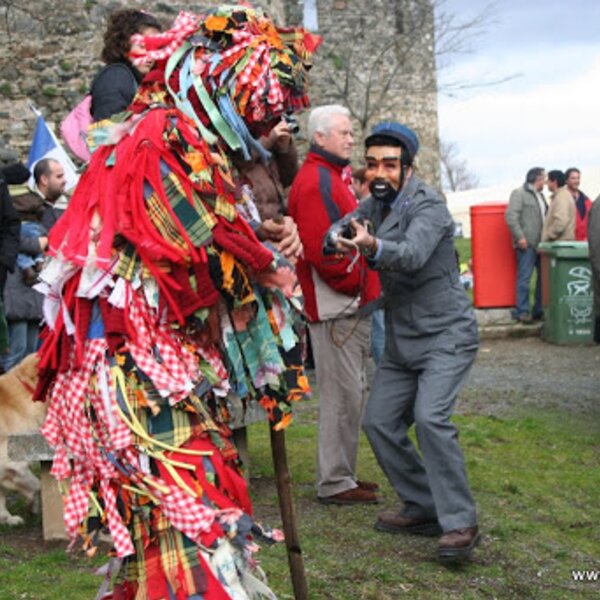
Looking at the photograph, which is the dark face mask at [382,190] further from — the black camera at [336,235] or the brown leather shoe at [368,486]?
the brown leather shoe at [368,486]

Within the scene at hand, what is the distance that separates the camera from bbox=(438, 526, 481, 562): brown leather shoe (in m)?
5.84

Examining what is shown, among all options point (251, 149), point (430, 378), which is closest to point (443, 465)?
point (430, 378)

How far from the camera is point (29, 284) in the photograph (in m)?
8.91

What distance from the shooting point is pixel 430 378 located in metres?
5.98

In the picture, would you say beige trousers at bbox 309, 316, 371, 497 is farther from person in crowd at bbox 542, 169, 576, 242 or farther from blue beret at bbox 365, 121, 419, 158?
person in crowd at bbox 542, 169, 576, 242

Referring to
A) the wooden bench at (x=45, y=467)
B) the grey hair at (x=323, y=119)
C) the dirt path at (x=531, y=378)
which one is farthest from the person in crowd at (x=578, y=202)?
the wooden bench at (x=45, y=467)

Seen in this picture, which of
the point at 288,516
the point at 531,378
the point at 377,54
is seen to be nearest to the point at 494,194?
the point at 377,54

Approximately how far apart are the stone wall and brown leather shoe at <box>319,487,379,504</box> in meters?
11.2

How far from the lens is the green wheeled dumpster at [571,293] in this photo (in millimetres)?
14922

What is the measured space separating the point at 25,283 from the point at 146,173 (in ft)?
17.4

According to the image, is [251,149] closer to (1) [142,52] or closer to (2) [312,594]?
(1) [142,52]

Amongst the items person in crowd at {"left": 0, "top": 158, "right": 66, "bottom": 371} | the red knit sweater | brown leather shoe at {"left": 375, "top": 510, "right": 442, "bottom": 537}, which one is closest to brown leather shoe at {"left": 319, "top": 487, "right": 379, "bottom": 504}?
brown leather shoe at {"left": 375, "top": 510, "right": 442, "bottom": 537}

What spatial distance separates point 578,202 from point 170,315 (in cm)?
1509

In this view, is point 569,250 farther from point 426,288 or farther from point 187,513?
point 187,513
